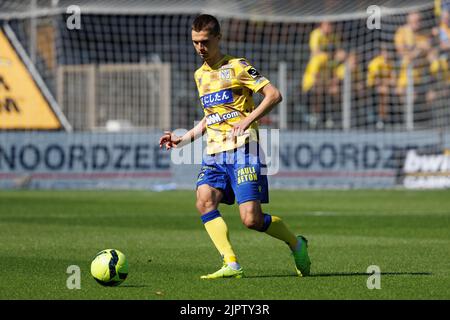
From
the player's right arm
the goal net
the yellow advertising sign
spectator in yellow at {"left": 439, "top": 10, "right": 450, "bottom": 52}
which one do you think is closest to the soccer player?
the player's right arm

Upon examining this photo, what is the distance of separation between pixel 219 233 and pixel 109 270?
1.23m

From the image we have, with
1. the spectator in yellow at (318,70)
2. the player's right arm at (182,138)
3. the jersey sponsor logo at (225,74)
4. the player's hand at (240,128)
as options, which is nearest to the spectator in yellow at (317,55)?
the spectator in yellow at (318,70)

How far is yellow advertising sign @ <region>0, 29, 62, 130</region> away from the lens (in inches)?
990

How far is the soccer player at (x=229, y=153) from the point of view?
8.69 metres

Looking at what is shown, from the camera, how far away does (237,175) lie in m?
8.73

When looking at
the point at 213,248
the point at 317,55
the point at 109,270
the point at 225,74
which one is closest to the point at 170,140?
the point at 225,74

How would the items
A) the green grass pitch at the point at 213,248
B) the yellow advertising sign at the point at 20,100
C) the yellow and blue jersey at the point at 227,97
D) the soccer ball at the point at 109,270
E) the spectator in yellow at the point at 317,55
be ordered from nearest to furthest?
the green grass pitch at the point at 213,248 < the soccer ball at the point at 109,270 < the yellow and blue jersey at the point at 227,97 < the yellow advertising sign at the point at 20,100 < the spectator in yellow at the point at 317,55

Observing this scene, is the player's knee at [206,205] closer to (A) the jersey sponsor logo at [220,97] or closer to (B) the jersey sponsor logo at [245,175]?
(B) the jersey sponsor logo at [245,175]

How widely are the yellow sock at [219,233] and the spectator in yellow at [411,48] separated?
692 inches

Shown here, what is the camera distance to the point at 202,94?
29.5 feet

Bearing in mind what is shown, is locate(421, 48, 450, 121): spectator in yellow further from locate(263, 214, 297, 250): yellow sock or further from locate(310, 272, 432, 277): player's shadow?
locate(263, 214, 297, 250): yellow sock

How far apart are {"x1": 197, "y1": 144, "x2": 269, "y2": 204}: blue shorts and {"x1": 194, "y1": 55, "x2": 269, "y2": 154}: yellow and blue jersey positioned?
7cm
